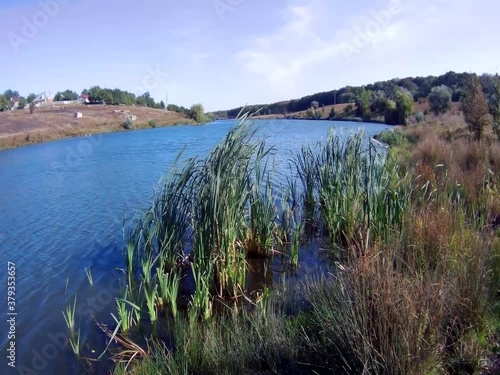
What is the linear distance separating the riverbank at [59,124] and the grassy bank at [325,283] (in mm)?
38060

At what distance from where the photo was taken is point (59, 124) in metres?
49.8

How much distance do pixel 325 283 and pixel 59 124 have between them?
53.2 meters

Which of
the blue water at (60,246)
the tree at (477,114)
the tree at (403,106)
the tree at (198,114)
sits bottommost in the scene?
the blue water at (60,246)

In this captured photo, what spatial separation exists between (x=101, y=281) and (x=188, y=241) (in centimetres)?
163

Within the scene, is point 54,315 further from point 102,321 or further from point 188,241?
point 188,241

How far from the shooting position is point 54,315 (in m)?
5.60

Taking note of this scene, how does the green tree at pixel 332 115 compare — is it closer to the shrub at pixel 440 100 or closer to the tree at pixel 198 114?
the tree at pixel 198 114

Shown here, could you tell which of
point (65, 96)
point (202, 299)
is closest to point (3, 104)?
point (65, 96)

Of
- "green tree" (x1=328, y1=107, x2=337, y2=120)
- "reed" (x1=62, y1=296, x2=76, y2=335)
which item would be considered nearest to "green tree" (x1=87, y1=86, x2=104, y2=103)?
"green tree" (x1=328, y1=107, x2=337, y2=120)

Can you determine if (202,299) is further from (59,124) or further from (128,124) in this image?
(128,124)

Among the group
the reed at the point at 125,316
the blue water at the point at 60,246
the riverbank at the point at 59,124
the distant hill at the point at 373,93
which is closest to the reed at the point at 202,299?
the reed at the point at 125,316

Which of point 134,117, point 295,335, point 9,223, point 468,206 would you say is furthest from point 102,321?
point 134,117

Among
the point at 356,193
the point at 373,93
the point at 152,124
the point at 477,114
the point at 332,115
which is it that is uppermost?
the point at 373,93

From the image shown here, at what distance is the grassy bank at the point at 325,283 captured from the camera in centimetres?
263
